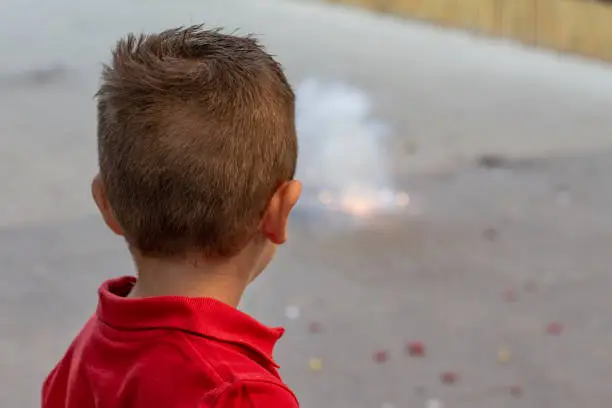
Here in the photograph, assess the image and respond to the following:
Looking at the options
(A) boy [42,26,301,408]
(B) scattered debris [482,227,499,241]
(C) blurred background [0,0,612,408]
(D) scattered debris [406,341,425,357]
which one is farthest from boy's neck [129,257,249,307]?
(B) scattered debris [482,227,499,241]

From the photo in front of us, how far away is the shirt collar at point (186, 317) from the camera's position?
1.82 ft

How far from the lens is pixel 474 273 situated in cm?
178

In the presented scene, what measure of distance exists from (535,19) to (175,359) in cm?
300

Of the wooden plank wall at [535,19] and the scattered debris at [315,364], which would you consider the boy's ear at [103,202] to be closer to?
the scattered debris at [315,364]

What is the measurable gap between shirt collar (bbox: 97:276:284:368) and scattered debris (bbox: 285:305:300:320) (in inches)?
41.4

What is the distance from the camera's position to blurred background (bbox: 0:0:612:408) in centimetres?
152

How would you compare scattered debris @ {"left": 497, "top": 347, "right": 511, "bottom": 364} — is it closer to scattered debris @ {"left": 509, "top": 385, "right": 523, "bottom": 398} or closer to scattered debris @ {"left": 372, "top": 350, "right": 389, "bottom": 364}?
scattered debris @ {"left": 509, "top": 385, "right": 523, "bottom": 398}

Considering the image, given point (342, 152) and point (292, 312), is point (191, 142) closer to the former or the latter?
point (292, 312)

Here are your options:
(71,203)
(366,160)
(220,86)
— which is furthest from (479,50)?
(220,86)

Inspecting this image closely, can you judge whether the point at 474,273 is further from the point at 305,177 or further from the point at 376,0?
the point at 376,0

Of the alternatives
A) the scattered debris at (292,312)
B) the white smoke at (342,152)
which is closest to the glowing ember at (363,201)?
the white smoke at (342,152)

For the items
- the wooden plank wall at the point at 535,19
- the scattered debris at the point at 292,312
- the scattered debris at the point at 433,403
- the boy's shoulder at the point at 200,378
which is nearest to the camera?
→ the boy's shoulder at the point at 200,378

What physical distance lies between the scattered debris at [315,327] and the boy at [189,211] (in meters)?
1.00

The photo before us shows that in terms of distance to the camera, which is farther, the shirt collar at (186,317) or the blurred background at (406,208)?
the blurred background at (406,208)
